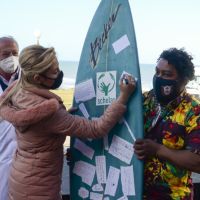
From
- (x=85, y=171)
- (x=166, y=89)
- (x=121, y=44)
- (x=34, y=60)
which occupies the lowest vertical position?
(x=85, y=171)

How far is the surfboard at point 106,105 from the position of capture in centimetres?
232

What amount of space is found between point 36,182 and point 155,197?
692 mm

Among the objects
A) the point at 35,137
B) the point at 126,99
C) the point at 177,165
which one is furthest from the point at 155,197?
the point at 35,137

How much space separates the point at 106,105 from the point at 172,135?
0.67m

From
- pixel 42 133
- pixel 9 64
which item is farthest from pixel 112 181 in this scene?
pixel 9 64

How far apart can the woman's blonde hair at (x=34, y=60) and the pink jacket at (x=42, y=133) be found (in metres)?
0.10

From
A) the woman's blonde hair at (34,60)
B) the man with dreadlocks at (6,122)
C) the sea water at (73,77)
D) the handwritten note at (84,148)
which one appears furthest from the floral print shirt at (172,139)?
the sea water at (73,77)

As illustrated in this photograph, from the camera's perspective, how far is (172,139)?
1.99 meters

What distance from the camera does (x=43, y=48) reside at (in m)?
2.15

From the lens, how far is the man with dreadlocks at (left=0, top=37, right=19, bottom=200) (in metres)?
2.76

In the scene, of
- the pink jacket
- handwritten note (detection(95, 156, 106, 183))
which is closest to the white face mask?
the pink jacket

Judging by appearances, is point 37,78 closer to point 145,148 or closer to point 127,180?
point 145,148

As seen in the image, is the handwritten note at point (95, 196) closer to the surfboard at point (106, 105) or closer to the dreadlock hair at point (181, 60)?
the surfboard at point (106, 105)

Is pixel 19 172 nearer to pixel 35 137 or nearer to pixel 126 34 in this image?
pixel 35 137
